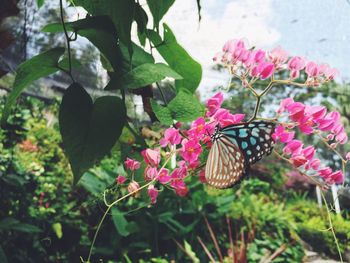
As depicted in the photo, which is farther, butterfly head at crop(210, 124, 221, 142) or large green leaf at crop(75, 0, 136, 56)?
butterfly head at crop(210, 124, 221, 142)

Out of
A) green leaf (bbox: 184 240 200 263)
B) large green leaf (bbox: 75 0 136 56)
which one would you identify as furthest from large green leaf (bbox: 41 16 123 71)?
green leaf (bbox: 184 240 200 263)

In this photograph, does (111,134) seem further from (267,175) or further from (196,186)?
(267,175)

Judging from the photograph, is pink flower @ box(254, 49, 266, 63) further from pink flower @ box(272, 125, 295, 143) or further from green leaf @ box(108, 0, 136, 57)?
green leaf @ box(108, 0, 136, 57)

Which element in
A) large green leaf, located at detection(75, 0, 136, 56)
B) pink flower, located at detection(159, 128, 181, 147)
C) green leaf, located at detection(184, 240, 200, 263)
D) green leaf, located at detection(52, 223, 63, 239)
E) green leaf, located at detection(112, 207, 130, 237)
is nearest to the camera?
large green leaf, located at detection(75, 0, 136, 56)

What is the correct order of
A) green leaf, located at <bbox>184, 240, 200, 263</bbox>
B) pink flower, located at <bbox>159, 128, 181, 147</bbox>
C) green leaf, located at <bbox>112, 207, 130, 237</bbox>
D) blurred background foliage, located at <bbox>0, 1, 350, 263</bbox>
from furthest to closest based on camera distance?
green leaf, located at <bbox>112, 207, 130, 237</bbox> < green leaf, located at <bbox>184, 240, 200, 263</bbox> < blurred background foliage, located at <bbox>0, 1, 350, 263</bbox> < pink flower, located at <bbox>159, 128, 181, 147</bbox>

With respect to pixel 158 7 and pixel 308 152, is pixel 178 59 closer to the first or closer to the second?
pixel 158 7

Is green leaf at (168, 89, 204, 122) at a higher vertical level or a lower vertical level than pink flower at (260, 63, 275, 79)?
lower

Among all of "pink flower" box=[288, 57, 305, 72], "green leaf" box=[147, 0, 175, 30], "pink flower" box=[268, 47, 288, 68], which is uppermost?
"green leaf" box=[147, 0, 175, 30]
